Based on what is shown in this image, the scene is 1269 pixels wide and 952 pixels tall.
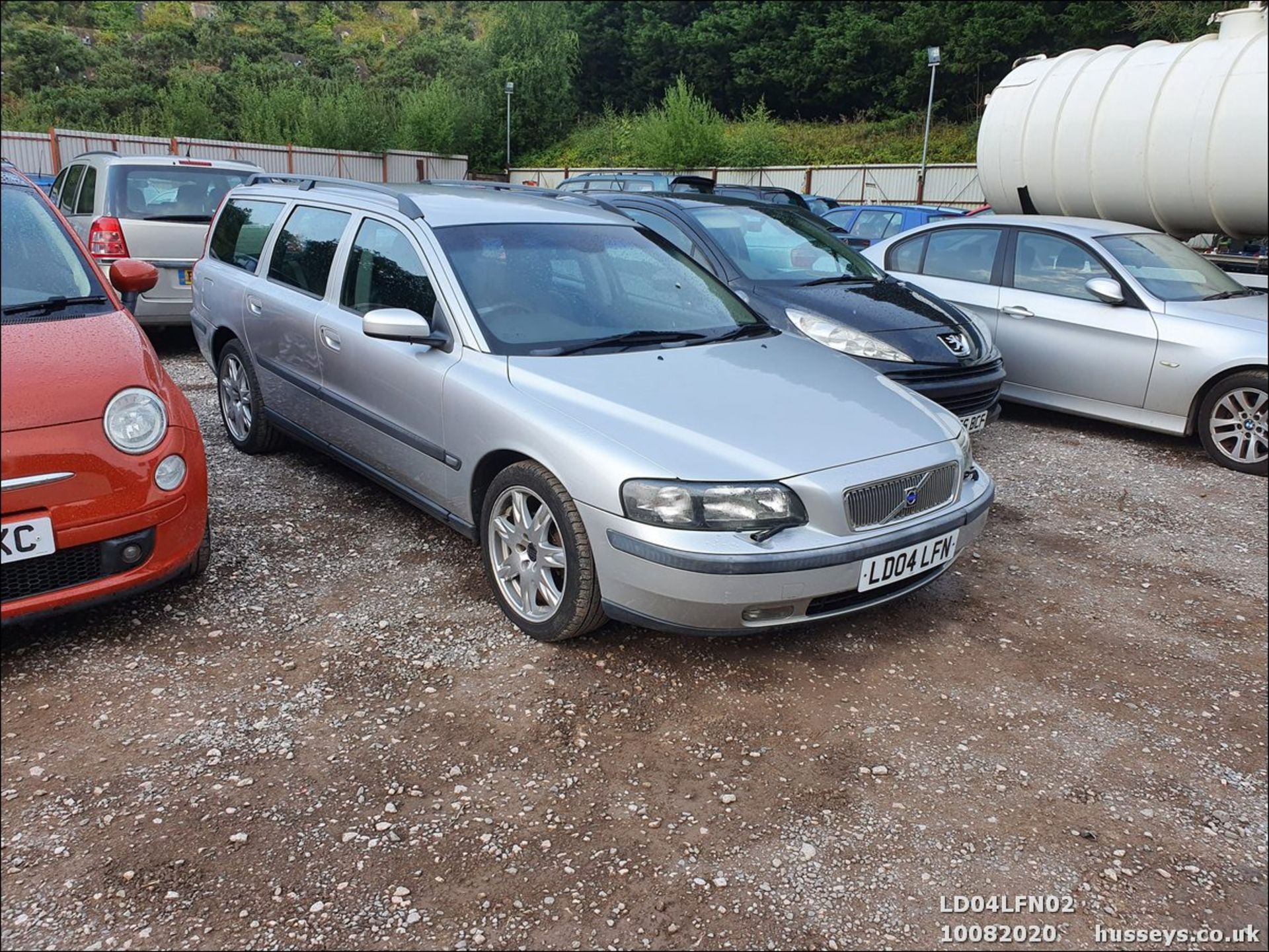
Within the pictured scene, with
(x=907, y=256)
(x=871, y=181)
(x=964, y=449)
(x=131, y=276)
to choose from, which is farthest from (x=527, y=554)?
(x=871, y=181)

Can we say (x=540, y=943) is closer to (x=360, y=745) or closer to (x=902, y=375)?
(x=360, y=745)

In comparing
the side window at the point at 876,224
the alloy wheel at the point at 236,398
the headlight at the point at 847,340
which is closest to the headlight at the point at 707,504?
the headlight at the point at 847,340

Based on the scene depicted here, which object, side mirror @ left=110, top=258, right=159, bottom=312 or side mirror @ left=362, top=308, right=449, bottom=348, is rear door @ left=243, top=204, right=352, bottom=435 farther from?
side mirror @ left=362, top=308, right=449, bottom=348

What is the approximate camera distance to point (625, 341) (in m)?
3.63

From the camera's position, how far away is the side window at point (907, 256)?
285 inches

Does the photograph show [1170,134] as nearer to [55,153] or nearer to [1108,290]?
[1108,290]

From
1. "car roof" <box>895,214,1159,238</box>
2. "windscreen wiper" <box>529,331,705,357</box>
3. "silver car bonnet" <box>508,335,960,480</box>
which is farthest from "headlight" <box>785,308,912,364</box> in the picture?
"windscreen wiper" <box>529,331,705,357</box>

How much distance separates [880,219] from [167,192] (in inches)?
373

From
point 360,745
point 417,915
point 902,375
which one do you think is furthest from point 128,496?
point 902,375

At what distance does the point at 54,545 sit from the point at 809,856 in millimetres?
2282

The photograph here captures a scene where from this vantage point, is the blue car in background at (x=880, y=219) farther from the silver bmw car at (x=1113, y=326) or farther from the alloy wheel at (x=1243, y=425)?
the alloy wheel at (x=1243, y=425)

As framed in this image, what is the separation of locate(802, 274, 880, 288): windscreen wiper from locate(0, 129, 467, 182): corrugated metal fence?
1183cm

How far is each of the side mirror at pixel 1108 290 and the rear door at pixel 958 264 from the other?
788 mm

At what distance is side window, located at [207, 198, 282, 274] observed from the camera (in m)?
5.04
